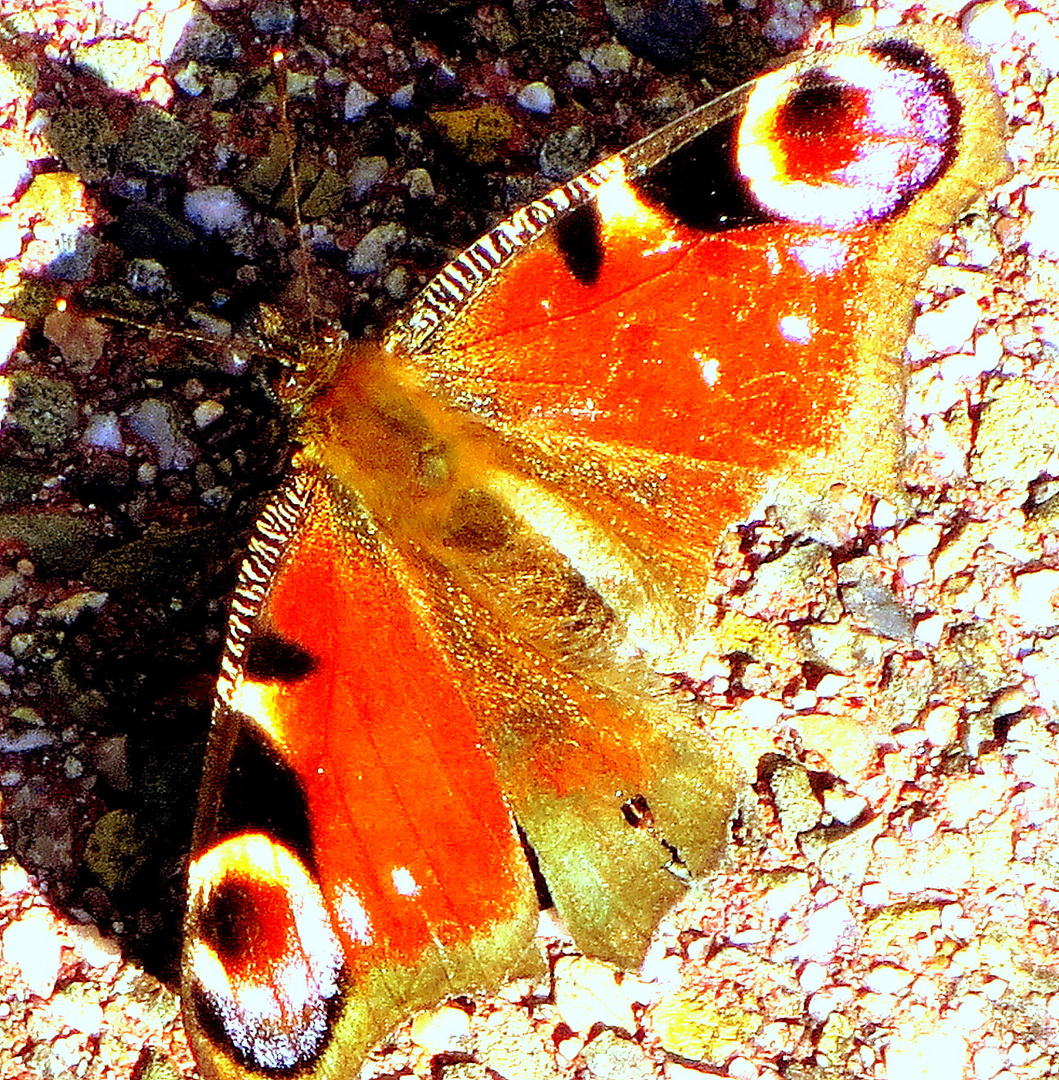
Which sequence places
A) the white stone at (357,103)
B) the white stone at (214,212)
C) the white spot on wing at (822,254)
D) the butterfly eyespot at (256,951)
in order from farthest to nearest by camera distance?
1. the white stone at (357,103)
2. the white stone at (214,212)
3. the white spot on wing at (822,254)
4. the butterfly eyespot at (256,951)

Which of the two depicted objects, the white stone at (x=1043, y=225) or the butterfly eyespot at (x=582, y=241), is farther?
the white stone at (x=1043, y=225)

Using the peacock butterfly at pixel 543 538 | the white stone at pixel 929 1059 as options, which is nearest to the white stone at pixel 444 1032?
the peacock butterfly at pixel 543 538

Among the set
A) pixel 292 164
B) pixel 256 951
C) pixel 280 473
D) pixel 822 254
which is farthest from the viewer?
pixel 292 164

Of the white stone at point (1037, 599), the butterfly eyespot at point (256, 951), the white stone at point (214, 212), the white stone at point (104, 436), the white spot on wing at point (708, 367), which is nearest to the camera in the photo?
the butterfly eyespot at point (256, 951)

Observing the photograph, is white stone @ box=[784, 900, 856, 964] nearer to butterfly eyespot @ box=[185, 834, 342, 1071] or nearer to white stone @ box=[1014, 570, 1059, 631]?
white stone @ box=[1014, 570, 1059, 631]

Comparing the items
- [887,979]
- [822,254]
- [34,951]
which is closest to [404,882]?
[34,951]

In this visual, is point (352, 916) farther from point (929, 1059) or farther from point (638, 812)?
point (929, 1059)

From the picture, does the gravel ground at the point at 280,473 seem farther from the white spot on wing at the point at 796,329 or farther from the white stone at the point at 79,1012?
the white spot on wing at the point at 796,329
